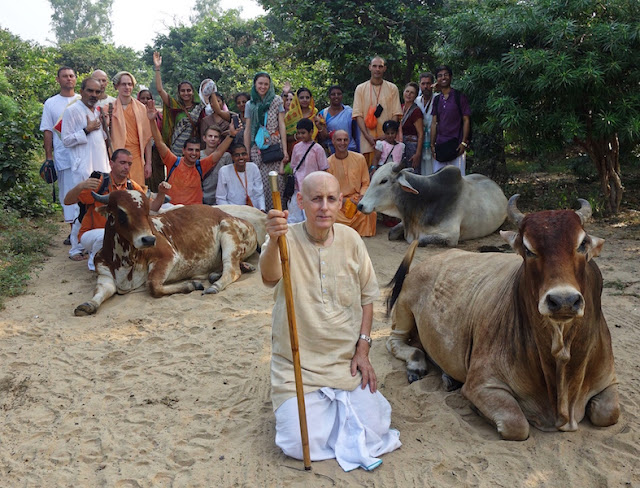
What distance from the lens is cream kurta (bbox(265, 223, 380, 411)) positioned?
3.28 metres

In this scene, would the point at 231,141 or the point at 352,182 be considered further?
the point at 352,182

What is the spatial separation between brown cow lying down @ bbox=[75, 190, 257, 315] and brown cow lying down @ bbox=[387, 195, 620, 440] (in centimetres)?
292

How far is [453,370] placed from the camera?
12.8 ft

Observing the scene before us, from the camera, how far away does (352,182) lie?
812 cm

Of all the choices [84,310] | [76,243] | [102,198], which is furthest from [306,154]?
[84,310]

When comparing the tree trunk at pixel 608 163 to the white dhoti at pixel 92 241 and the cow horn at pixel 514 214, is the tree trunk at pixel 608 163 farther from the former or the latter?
the white dhoti at pixel 92 241

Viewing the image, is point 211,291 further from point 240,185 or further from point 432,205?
point 432,205

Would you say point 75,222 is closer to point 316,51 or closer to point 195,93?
point 195,93

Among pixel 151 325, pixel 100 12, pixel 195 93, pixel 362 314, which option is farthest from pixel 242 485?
pixel 100 12

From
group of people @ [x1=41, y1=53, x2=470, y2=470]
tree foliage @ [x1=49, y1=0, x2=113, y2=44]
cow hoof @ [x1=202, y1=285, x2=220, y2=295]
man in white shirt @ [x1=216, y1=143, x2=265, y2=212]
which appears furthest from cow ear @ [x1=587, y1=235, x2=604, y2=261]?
tree foliage @ [x1=49, y1=0, x2=113, y2=44]

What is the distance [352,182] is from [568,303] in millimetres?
5482

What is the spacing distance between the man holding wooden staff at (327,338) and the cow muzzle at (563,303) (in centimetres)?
96

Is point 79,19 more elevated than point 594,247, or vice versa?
point 79,19

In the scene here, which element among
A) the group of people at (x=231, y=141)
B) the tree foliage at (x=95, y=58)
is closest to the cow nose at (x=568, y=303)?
the group of people at (x=231, y=141)
